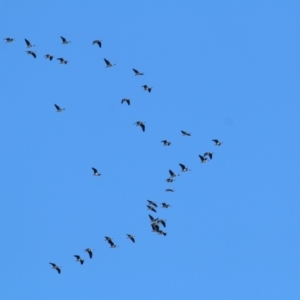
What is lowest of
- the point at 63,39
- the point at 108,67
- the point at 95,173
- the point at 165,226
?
the point at 165,226

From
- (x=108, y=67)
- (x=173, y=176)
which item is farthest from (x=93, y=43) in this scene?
(x=173, y=176)

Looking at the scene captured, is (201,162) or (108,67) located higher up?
(108,67)

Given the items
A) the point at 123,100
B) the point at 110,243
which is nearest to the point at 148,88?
the point at 123,100

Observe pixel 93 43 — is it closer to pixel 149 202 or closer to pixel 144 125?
pixel 144 125

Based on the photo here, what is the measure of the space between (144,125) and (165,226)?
29.6 feet

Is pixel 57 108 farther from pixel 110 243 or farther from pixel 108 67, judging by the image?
pixel 110 243

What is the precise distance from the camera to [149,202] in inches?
3071

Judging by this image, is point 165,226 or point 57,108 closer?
point 165,226

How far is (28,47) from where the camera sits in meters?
78.3

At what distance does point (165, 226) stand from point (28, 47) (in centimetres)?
2012

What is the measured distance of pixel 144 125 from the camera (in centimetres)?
7625

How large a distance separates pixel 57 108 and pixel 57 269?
14.3 metres

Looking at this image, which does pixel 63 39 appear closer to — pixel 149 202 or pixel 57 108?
pixel 57 108

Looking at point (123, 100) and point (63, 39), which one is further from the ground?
point (63, 39)
